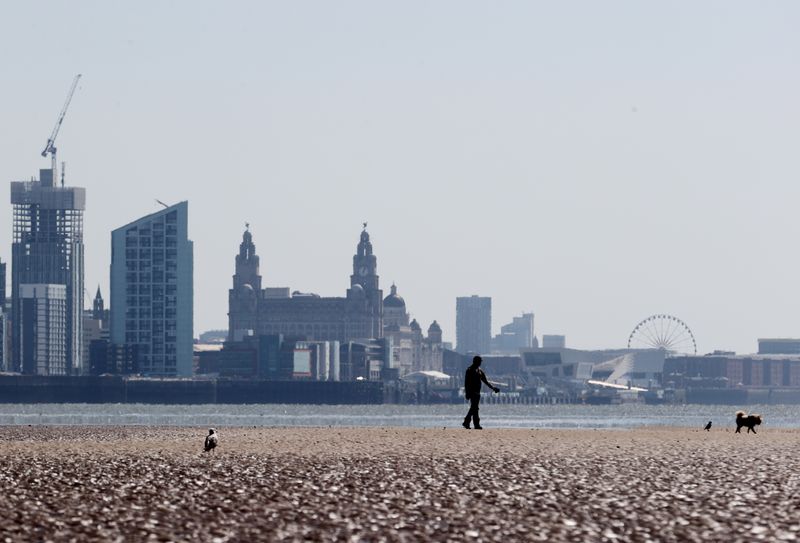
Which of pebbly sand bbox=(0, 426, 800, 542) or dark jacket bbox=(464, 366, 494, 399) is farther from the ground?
dark jacket bbox=(464, 366, 494, 399)

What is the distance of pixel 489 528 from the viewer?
79.5 feet

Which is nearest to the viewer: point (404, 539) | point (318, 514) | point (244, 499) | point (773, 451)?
point (404, 539)

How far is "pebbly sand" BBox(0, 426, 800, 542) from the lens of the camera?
24.0m

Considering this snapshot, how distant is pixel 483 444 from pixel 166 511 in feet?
49.9

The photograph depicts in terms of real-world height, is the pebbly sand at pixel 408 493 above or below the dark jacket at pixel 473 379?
below

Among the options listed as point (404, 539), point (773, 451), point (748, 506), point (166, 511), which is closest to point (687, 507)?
point (748, 506)

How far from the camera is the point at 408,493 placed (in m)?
28.2

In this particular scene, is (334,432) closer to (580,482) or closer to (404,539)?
(580,482)

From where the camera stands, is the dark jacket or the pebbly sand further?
the dark jacket

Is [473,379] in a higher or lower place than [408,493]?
higher

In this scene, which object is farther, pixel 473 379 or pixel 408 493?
pixel 473 379

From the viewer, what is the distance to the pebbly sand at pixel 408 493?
2397 centimetres

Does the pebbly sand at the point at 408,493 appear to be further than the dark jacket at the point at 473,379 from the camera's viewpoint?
No

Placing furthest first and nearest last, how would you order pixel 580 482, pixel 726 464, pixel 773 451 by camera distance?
1. pixel 773 451
2. pixel 726 464
3. pixel 580 482
